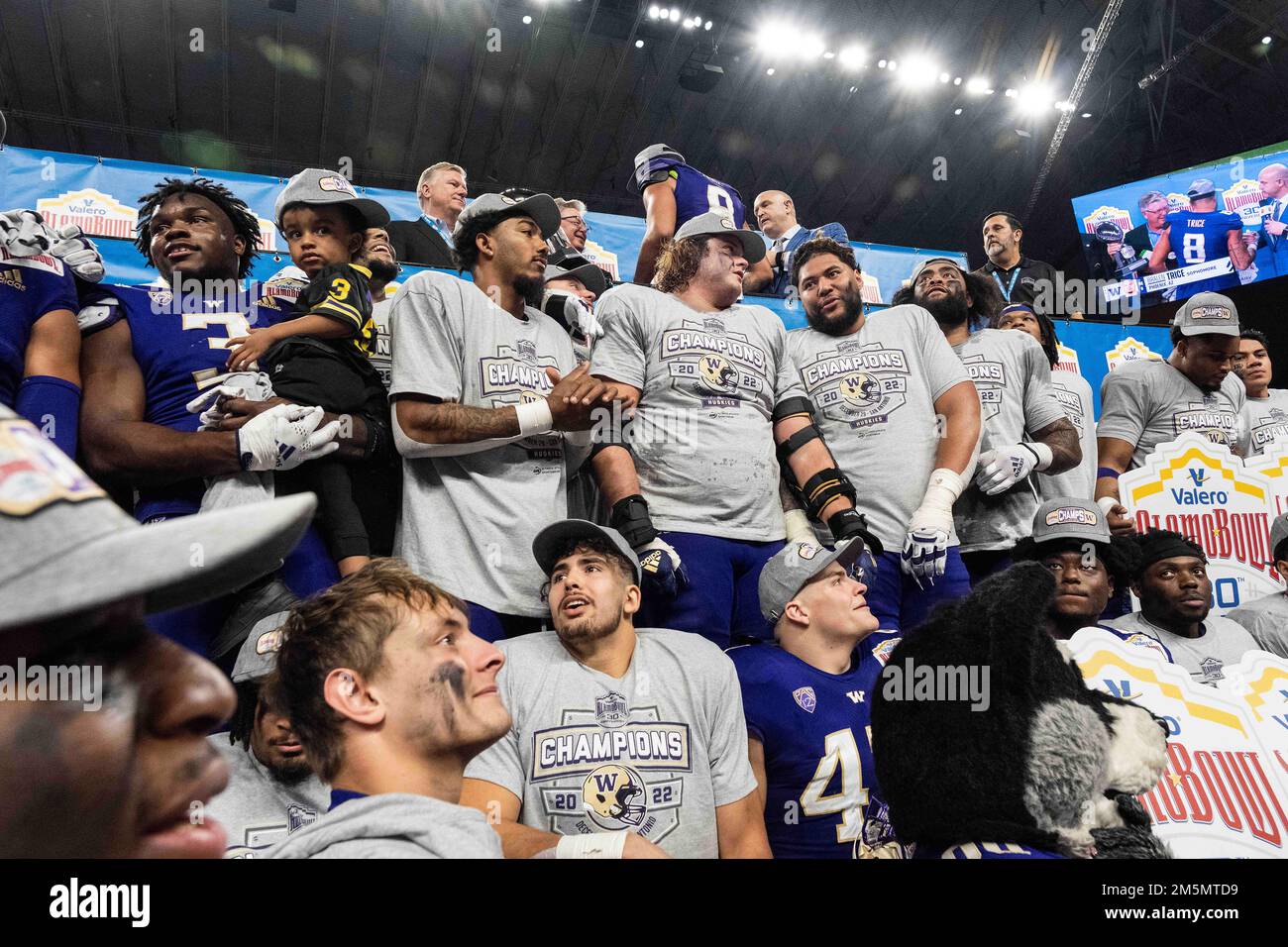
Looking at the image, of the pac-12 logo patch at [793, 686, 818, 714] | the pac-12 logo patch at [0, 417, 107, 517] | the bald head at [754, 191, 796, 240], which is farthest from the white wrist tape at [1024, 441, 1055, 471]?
the pac-12 logo patch at [0, 417, 107, 517]

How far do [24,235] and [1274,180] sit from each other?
28.7ft

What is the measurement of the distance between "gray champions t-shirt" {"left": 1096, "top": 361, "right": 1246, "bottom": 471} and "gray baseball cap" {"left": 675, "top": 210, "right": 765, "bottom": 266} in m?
2.36

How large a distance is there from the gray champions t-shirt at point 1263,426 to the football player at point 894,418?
2721 millimetres

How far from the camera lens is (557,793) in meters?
2.28

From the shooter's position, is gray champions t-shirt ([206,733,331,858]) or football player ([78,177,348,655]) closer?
gray champions t-shirt ([206,733,331,858])

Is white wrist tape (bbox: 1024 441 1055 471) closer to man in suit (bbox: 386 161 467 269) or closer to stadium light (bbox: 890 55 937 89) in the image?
man in suit (bbox: 386 161 467 269)

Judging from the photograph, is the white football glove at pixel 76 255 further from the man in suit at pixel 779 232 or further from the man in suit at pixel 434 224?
the man in suit at pixel 779 232

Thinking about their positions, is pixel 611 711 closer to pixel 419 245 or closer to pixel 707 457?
pixel 707 457

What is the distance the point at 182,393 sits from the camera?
104 inches

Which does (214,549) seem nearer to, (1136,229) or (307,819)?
(307,819)

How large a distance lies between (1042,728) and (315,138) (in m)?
10.4

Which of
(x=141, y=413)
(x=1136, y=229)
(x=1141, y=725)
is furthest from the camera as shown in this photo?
(x=1136, y=229)

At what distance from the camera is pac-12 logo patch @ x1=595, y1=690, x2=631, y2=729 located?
2387mm
